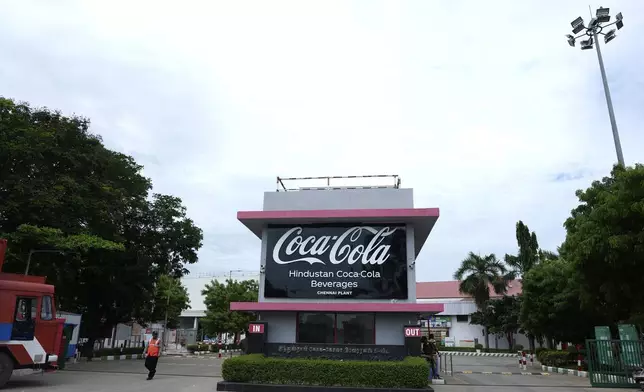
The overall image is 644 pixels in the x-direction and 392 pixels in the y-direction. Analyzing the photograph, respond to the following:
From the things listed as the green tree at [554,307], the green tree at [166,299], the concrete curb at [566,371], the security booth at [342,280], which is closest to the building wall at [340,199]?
the security booth at [342,280]

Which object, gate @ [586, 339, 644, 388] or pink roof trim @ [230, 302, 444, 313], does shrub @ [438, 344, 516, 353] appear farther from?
pink roof trim @ [230, 302, 444, 313]

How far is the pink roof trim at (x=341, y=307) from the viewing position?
14.7m

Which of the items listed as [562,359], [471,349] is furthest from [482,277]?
[562,359]

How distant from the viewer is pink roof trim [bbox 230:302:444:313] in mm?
14711

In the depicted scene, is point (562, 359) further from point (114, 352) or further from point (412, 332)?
point (114, 352)

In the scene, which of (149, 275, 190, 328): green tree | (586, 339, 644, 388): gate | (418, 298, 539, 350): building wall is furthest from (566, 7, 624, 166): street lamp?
(418, 298, 539, 350): building wall

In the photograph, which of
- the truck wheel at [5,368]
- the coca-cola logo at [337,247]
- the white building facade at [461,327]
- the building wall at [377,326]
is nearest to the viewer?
the truck wheel at [5,368]

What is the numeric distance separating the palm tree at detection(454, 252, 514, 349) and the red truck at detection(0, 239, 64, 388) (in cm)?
3921

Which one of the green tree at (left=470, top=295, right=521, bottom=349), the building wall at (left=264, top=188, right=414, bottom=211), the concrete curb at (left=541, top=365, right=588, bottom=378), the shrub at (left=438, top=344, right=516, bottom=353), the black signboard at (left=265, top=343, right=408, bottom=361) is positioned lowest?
the concrete curb at (left=541, top=365, right=588, bottom=378)

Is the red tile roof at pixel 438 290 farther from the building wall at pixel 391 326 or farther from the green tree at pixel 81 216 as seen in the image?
the building wall at pixel 391 326

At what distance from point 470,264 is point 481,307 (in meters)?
4.44

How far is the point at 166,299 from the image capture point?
38.3 m

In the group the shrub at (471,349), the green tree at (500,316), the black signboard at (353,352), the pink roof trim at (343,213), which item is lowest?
the shrub at (471,349)

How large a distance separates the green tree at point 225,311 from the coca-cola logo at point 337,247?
25.2m
